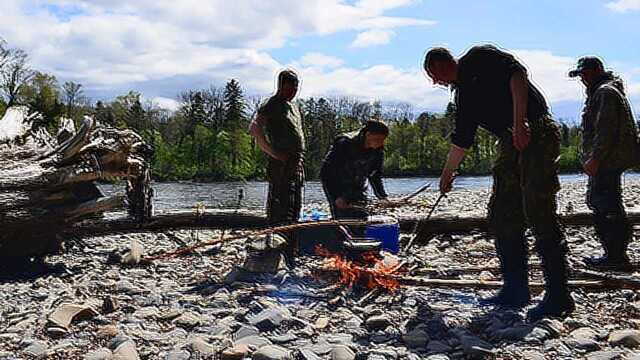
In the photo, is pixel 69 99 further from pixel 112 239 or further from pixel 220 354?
pixel 220 354

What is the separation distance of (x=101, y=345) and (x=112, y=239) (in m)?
6.20

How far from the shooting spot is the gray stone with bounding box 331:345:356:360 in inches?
162

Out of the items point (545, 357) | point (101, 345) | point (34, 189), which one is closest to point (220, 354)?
point (101, 345)

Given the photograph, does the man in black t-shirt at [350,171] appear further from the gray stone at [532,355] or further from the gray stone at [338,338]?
the gray stone at [532,355]

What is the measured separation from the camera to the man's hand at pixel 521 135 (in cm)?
465

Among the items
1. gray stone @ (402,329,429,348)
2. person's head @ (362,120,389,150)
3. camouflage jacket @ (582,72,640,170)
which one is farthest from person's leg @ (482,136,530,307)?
camouflage jacket @ (582,72,640,170)

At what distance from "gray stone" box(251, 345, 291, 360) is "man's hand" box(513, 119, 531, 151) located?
7.09 feet

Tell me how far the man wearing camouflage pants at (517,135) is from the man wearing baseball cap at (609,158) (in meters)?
2.07

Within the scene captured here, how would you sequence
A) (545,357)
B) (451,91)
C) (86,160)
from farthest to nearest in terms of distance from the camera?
1. (86,160)
2. (451,91)
3. (545,357)

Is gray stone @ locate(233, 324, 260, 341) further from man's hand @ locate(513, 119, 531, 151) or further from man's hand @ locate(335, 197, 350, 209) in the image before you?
man's hand @ locate(335, 197, 350, 209)

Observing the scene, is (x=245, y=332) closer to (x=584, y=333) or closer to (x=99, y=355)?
(x=99, y=355)

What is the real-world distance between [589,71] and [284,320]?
438cm

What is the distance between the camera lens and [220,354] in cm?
423

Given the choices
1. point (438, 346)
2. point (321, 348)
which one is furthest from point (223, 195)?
point (438, 346)
